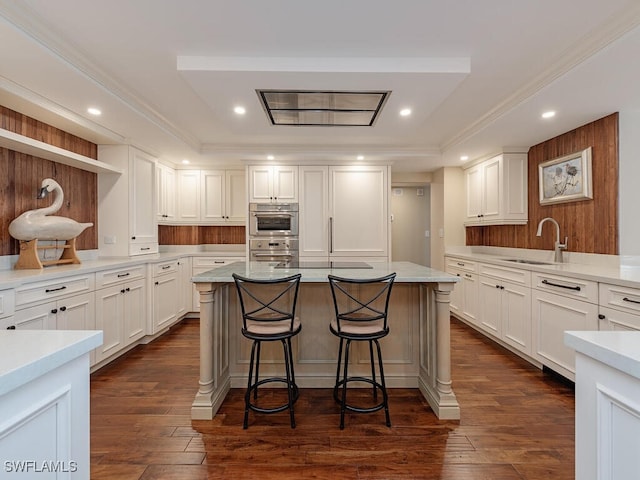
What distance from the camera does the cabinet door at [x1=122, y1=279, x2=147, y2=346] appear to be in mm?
3210

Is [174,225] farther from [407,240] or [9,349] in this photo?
[9,349]

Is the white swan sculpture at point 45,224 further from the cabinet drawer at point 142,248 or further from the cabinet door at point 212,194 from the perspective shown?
the cabinet door at point 212,194

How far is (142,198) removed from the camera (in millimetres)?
3873

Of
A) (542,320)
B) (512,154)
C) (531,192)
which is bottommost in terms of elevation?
(542,320)

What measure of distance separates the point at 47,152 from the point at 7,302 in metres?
1.32

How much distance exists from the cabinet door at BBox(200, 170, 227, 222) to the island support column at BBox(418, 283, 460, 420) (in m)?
3.54

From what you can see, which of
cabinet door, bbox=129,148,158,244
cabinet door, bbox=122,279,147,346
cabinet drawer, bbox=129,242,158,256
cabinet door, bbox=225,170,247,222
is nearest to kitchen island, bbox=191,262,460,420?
cabinet door, bbox=122,279,147,346

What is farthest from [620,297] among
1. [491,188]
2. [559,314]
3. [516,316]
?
[491,188]

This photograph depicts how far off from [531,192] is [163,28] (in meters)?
4.05

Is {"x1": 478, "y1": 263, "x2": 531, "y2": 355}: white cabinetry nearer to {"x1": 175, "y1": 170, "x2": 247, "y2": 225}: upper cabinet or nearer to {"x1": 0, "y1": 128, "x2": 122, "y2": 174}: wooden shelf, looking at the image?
{"x1": 175, "y1": 170, "x2": 247, "y2": 225}: upper cabinet

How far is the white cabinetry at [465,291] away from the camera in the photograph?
3.96m

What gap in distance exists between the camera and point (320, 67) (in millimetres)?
2174

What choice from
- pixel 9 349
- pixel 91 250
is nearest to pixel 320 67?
A: pixel 9 349

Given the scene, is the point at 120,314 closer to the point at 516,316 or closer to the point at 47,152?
the point at 47,152
